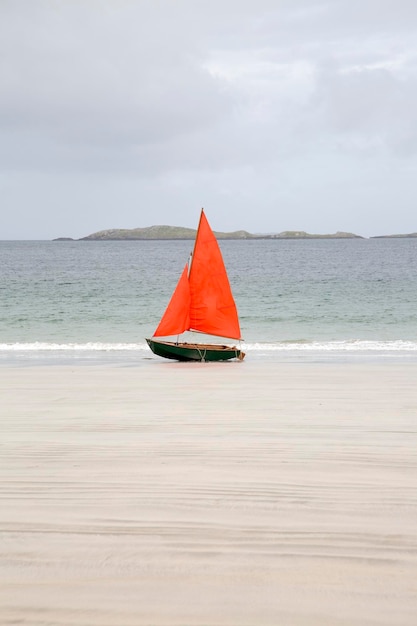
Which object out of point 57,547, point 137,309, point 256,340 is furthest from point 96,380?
point 137,309

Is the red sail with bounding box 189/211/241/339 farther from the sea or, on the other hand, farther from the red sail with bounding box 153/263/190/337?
the sea

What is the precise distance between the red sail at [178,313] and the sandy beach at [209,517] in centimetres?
1008

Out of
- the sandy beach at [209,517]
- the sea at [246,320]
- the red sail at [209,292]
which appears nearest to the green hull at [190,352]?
the sea at [246,320]

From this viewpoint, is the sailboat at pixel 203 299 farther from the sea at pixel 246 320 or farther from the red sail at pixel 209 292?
the sea at pixel 246 320

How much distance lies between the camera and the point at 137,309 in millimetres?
35500

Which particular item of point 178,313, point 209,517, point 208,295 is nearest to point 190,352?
point 178,313

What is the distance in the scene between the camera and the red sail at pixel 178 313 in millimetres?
19172

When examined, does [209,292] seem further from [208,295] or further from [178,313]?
[178,313]

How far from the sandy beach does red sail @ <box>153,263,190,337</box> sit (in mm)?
10084

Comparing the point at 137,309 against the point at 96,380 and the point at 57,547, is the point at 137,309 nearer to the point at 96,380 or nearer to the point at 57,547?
the point at 96,380

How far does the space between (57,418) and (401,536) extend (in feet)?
17.1

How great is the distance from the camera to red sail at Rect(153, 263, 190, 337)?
62.9 ft

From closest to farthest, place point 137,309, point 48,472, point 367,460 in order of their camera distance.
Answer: point 48,472
point 367,460
point 137,309

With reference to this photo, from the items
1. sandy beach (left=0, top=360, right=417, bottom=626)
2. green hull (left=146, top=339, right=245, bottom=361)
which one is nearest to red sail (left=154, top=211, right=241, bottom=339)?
green hull (left=146, top=339, right=245, bottom=361)
